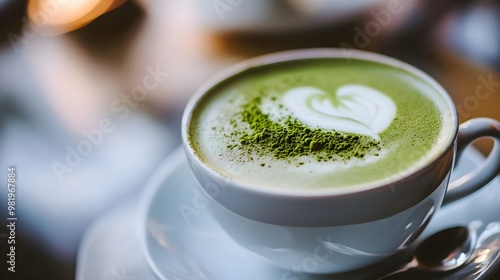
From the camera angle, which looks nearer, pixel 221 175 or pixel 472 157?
pixel 221 175

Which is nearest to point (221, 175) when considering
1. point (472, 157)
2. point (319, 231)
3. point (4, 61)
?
point (319, 231)

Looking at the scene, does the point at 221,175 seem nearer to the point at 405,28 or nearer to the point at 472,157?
the point at 472,157

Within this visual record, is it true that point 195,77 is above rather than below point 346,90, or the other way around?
below

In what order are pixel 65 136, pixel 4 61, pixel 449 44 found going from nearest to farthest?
pixel 65 136 → pixel 449 44 → pixel 4 61

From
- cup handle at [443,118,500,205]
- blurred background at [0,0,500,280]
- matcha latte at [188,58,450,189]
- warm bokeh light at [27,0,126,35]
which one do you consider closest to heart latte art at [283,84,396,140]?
matcha latte at [188,58,450,189]

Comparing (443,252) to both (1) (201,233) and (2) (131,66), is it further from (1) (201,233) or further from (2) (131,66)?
(2) (131,66)

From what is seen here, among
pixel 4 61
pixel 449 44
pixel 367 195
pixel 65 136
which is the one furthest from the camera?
pixel 4 61

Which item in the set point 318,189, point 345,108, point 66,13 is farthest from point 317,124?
point 66,13
